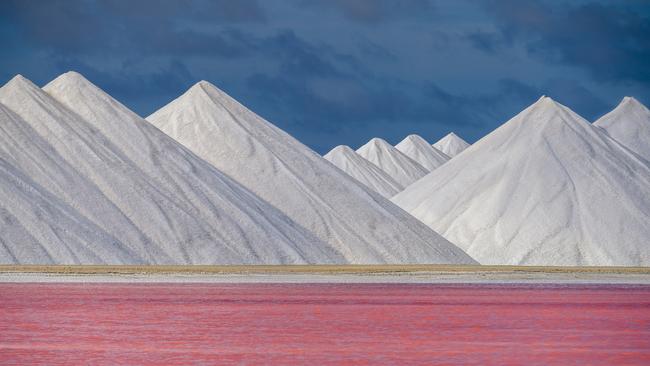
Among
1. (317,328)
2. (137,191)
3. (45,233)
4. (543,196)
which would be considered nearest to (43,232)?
(45,233)

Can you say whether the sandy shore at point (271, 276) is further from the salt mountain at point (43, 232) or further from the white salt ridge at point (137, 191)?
the white salt ridge at point (137, 191)

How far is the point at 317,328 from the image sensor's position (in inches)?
1249

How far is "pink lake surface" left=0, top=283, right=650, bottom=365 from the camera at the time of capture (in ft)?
79.1

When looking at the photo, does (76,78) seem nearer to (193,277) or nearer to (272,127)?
(272,127)

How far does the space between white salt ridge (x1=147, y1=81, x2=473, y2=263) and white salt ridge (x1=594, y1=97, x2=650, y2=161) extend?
5549cm

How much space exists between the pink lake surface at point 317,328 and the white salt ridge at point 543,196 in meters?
69.6

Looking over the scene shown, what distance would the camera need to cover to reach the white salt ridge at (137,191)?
10106 cm

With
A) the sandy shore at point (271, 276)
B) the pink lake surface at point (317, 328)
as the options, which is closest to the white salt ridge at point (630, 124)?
the sandy shore at point (271, 276)

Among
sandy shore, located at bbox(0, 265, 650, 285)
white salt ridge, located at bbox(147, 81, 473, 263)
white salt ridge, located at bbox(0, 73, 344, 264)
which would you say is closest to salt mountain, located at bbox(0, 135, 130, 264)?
white salt ridge, located at bbox(0, 73, 344, 264)

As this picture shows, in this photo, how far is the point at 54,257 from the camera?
90875 millimetres

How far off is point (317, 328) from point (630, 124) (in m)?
151

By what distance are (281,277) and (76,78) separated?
5848 cm

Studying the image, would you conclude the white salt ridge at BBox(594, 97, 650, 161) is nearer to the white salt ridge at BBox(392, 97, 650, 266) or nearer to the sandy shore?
the white salt ridge at BBox(392, 97, 650, 266)

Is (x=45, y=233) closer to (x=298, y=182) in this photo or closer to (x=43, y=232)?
(x=43, y=232)
